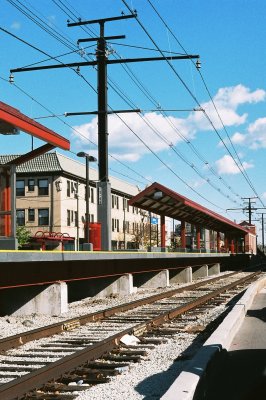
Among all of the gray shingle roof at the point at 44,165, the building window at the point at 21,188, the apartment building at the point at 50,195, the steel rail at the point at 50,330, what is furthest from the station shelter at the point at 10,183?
the building window at the point at 21,188

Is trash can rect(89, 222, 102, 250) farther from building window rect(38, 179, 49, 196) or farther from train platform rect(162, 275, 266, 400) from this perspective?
building window rect(38, 179, 49, 196)

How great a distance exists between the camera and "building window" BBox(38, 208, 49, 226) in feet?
208

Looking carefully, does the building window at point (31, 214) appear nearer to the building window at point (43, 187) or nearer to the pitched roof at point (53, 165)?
the building window at point (43, 187)

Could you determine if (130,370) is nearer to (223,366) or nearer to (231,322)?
(223,366)

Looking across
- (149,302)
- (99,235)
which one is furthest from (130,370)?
(99,235)

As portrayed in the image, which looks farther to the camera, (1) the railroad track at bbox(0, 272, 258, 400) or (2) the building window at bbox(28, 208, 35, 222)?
(2) the building window at bbox(28, 208, 35, 222)

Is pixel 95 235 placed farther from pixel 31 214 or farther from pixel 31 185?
pixel 31 185

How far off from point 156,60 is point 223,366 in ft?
63.9

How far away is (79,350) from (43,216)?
55850mm

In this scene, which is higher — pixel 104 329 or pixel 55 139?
pixel 55 139

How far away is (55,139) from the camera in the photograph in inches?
549

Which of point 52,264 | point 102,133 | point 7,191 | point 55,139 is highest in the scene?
point 102,133

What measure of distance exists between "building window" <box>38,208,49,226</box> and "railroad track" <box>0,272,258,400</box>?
48.1 meters

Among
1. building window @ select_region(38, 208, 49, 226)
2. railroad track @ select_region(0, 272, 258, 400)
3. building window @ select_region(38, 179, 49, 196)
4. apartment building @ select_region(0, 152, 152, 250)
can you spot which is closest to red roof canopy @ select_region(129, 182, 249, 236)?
railroad track @ select_region(0, 272, 258, 400)
